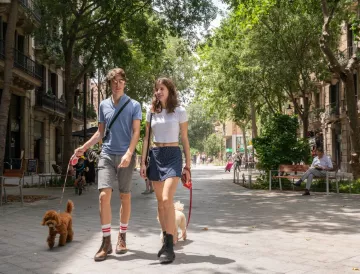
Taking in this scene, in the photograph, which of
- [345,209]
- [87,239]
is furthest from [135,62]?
[87,239]

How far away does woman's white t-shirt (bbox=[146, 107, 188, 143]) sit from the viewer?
16.1 feet

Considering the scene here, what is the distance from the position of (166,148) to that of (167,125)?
24 cm

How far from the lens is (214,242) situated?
5.87 m

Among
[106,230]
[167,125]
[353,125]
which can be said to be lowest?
[106,230]

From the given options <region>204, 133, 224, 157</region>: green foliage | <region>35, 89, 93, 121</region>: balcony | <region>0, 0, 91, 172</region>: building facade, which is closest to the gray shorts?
<region>0, 0, 91, 172</region>: building facade

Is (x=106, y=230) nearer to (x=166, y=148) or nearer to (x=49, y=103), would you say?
(x=166, y=148)

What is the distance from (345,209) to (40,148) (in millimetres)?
22582

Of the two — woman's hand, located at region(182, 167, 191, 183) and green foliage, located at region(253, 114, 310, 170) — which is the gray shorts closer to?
woman's hand, located at region(182, 167, 191, 183)

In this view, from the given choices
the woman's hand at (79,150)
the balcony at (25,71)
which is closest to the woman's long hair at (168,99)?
the woman's hand at (79,150)

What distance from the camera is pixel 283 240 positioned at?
6.02m

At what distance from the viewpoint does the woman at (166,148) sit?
483 cm

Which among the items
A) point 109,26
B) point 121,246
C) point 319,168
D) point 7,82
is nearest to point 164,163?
point 121,246

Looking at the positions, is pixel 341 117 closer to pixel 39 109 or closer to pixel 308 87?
pixel 308 87

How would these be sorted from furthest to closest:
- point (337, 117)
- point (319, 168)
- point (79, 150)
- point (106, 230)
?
1. point (337, 117)
2. point (319, 168)
3. point (79, 150)
4. point (106, 230)
